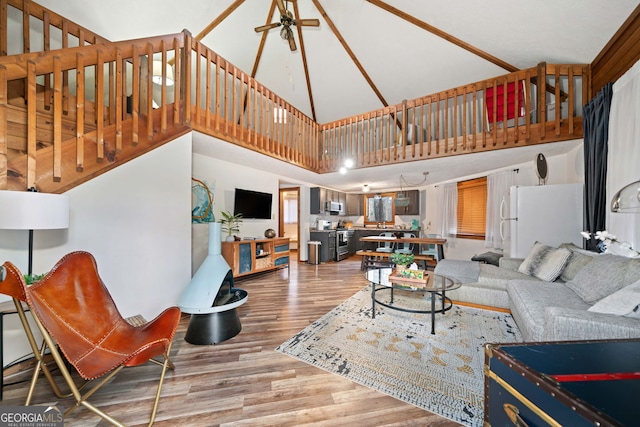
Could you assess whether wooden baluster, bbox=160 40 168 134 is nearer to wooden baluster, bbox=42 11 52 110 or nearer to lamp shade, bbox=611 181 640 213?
wooden baluster, bbox=42 11 52 110

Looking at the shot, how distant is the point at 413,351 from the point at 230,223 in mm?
3596

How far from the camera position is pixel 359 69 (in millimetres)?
4770

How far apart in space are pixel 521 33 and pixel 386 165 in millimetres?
2435

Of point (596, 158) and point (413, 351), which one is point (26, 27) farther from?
point (596, 158)

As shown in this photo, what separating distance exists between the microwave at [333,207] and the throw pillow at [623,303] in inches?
219

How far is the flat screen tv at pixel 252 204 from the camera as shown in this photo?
4.66 meters

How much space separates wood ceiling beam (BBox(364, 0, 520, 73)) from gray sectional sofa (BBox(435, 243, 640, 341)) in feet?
9.03

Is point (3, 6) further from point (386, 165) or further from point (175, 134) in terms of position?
point (386, 165)

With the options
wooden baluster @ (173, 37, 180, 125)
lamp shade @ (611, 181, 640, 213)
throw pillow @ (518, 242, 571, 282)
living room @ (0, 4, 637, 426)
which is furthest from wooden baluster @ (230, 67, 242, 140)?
throw pillow @ (518, 242, 571, 282)

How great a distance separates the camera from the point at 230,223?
4453 millimetres

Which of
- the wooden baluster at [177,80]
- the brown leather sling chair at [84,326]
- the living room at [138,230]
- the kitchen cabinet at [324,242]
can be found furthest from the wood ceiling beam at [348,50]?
the brown leather sling chair at [84,326]

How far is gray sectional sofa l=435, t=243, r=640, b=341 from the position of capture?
1464 mm

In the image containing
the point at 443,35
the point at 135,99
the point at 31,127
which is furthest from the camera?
the point at 443,35

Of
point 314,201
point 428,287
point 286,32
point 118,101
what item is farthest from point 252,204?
point 428,287
